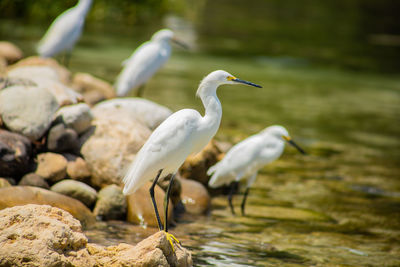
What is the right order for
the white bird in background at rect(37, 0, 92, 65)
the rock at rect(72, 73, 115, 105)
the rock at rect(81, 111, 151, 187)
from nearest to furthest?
the rock at rect(81, 111, 151, 187), the rock at rect(72, 73, 115, 105), the white bird in background at rect(37, 0, 92, 65)

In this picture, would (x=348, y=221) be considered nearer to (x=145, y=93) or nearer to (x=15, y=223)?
(x=15, y=223)

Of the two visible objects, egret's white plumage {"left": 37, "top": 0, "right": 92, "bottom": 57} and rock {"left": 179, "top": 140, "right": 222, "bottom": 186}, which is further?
egret's white plumage {"left": 37, "top": 0, "right": 92, "bottom": 57}

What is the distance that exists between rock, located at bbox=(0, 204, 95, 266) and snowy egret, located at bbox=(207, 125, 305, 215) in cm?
327

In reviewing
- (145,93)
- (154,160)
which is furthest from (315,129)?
(154,160)

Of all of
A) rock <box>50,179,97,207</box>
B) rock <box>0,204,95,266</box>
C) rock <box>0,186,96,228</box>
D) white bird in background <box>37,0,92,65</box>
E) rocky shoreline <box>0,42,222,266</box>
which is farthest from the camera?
white bird in background <box>37,0,92,65</box>

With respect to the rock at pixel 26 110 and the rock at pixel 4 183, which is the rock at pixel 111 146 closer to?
the rock at pixel 26 110

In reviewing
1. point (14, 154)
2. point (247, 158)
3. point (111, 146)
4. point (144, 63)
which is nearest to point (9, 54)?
point (144, 63)

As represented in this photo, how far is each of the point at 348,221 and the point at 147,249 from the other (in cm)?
394

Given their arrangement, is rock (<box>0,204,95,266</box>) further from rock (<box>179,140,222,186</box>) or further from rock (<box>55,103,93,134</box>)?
rock (<box>179,140,222,186</box>)

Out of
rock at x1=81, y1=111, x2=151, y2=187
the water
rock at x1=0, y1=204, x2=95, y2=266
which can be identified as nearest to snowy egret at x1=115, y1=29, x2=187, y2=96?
the water

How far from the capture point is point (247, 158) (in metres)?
7.10

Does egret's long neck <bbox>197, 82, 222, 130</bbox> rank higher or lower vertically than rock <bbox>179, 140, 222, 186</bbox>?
higher

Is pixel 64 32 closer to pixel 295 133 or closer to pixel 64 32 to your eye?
pixel 64 32

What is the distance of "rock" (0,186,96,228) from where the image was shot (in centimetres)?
515
